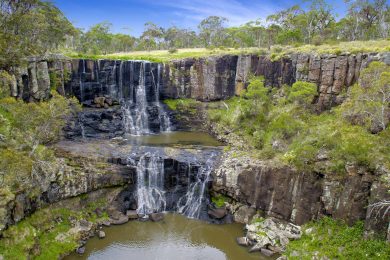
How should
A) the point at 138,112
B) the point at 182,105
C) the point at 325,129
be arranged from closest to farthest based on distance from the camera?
the point at 325,129
the point at 138,112
the point at 182,105

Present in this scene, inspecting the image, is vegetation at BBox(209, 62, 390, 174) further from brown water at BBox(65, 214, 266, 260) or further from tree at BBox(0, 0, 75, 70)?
tree at BBox(0, 0, 75, 70)

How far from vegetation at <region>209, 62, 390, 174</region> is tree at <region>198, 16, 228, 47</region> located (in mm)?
52581

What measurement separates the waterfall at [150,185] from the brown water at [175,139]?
7.56m

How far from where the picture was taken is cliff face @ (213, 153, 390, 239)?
24.8 meters

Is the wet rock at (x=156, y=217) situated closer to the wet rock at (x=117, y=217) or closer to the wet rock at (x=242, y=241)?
the wet rock at (x=117, y=217)

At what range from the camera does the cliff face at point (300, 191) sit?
24750mm

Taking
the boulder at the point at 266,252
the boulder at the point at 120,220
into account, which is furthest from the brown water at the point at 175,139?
the boulder at the point at 266,252

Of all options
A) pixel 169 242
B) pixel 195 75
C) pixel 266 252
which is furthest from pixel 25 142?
pixel 195 75

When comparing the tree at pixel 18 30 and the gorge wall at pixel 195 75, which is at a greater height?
the tree at pixel 18 30

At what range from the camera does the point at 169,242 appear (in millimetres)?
27875

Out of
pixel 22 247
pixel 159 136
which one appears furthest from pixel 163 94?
pixel 22 247

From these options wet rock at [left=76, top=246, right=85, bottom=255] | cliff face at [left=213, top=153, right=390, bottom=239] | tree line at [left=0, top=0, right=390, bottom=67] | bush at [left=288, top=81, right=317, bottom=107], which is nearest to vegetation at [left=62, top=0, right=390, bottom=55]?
tree line at [left=0, top=0, right=390, bottom=67]

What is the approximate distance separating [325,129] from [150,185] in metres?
17.8

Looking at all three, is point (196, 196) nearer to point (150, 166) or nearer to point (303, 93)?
point (150, 166)
